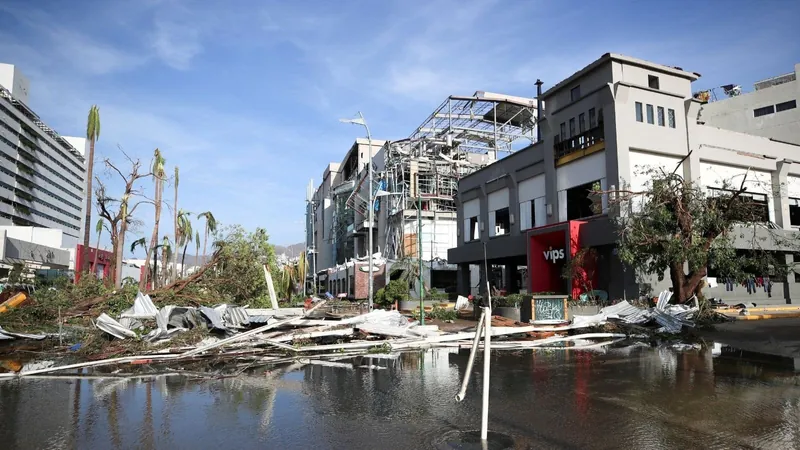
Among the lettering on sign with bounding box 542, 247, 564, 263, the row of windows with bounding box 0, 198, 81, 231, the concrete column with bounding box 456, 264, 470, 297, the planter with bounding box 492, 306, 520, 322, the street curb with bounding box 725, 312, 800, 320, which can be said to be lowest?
the street curb with bounding box 725, 312, 800, 320

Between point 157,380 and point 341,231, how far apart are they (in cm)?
6773

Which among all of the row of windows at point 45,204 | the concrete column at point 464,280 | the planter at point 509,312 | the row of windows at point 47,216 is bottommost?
the planter at point 509,312

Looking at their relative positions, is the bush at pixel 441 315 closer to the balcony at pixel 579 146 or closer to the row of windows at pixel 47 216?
the balcony at pixel 579 146

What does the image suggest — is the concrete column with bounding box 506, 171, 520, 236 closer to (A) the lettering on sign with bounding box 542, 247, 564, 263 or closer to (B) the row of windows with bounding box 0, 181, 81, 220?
(A) the lettering on sign with bounding box 542, 247, 564, 263

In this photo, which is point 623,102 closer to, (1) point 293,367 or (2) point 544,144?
(2) point 544,144

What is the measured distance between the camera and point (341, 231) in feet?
256

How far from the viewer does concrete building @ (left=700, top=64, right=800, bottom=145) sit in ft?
132

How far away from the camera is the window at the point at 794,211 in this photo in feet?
108

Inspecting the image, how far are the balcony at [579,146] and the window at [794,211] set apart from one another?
606 inches

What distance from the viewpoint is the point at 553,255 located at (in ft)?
95.7

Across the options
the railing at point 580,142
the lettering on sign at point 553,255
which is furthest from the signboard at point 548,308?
the railing at point 580,142

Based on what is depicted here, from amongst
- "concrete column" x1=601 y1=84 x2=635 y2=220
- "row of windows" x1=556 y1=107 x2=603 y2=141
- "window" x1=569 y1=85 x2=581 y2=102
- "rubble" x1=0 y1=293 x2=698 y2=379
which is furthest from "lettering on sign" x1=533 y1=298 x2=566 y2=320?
"window" x1=569 y1=85 x2=581 y2=102

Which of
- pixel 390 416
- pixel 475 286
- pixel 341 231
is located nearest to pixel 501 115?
pixel 475 286

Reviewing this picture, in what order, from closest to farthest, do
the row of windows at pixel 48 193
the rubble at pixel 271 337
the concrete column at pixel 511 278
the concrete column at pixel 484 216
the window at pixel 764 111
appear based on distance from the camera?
the rubble at pixel 271 337 < the concrete column at pixel 484 216 < the concrete column at pixel 511 278 < the window at pixel 764 111 < the row of windows at pixel 48 193
